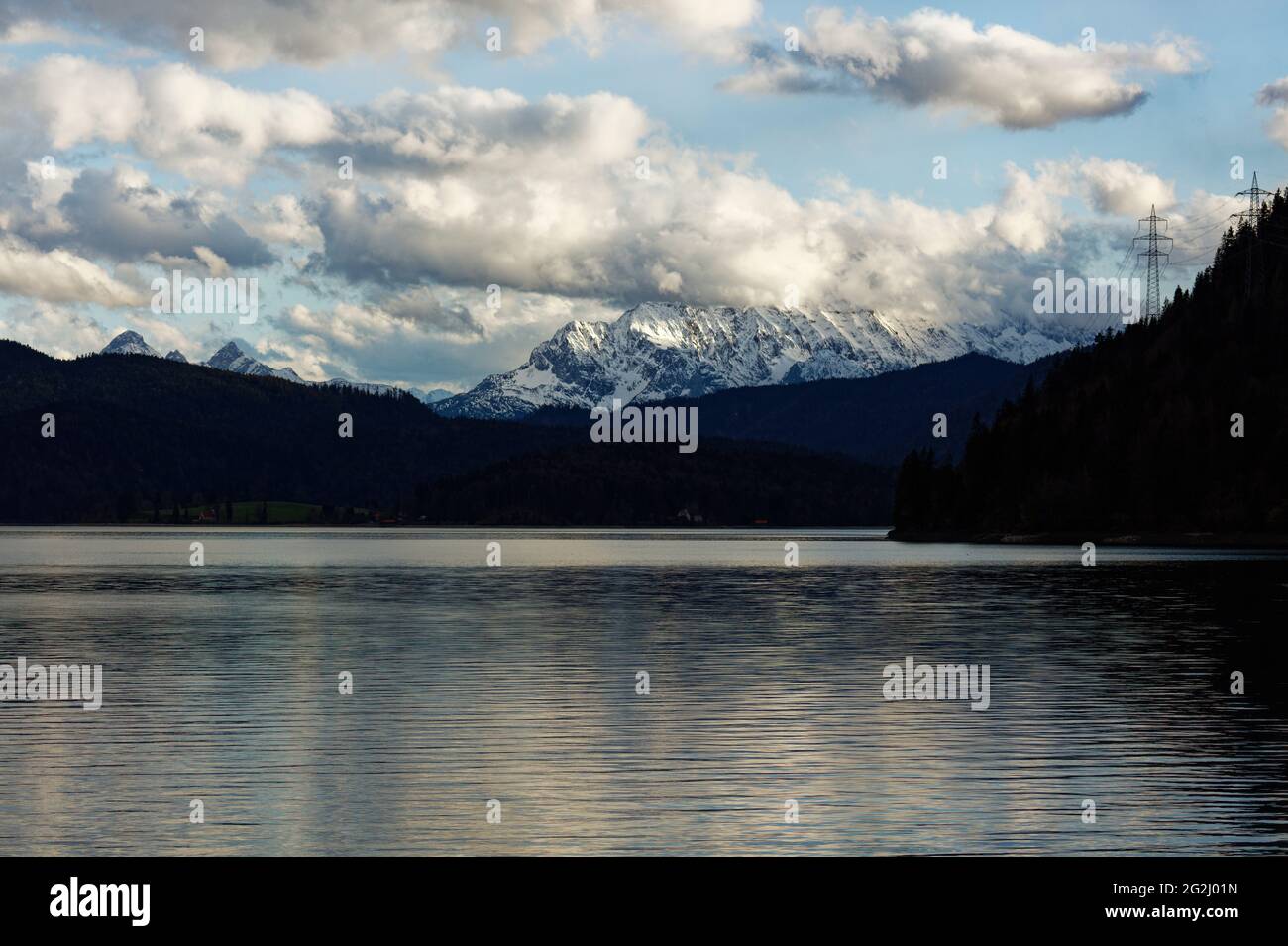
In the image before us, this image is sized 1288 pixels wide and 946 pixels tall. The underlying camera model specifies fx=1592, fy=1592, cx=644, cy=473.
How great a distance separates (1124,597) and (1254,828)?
9901 cm

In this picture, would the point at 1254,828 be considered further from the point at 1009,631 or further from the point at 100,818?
the point at 1009,631

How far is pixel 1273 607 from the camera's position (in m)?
110

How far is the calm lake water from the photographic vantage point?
3369 centimetres

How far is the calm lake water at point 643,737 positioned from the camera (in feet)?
111
